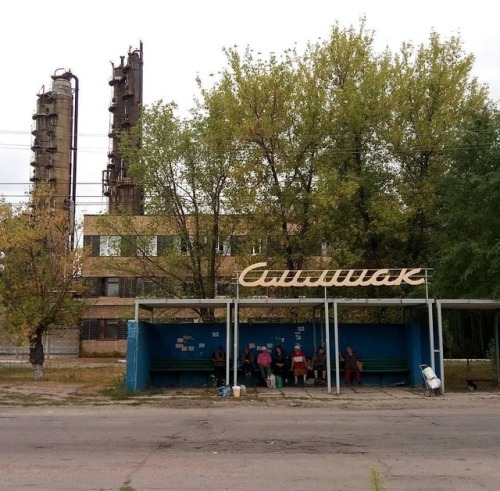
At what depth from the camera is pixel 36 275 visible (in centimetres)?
2792

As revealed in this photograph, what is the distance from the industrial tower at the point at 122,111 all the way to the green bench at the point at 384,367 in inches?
1599

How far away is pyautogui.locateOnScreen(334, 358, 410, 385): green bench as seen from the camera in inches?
958

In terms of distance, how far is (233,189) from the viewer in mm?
28469

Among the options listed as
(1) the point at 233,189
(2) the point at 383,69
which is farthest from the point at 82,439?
(2) the point at 383,69

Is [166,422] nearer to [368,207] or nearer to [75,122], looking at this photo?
[368,207]

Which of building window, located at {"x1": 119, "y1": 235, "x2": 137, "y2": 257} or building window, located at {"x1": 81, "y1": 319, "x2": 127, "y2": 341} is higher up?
building window, located at {"x1": 119, "y1": 235, "x2": 137, "y2": 257}

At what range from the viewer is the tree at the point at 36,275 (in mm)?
27453

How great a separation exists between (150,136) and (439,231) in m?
13.2

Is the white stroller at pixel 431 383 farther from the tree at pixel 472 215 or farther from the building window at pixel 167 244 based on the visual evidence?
the building window at pixel 167 244

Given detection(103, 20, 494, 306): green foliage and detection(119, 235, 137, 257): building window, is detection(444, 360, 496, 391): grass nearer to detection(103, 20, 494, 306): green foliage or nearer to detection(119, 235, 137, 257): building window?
detection(103, 20, 494, 306): green foliage

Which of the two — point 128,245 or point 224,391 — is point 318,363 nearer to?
point 224,391

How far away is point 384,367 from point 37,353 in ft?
47.4

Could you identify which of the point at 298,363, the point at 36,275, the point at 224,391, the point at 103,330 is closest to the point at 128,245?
the point at 36,275

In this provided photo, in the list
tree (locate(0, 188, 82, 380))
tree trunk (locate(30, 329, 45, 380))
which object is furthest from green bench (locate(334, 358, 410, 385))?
tree trunk (locate(30, 329, 45, 380))
